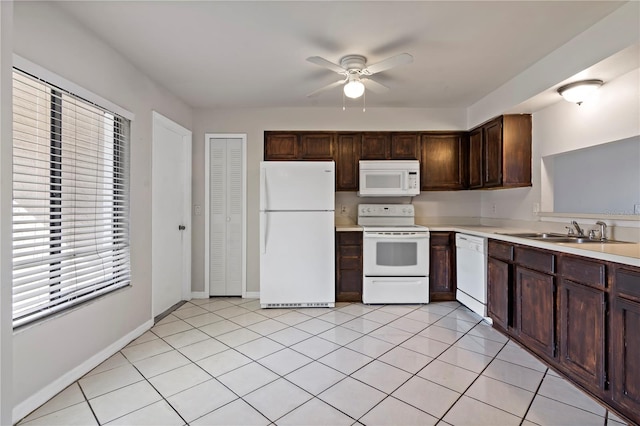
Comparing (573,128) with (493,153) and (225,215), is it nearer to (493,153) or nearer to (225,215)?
(493,153)

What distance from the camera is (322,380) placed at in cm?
211

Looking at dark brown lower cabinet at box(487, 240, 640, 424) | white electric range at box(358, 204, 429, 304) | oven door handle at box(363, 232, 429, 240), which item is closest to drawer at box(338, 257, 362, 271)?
white electric range at box(358, 204, 429, 304)

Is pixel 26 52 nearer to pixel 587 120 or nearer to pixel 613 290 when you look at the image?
pixel 613 290

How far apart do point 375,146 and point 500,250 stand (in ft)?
6.45

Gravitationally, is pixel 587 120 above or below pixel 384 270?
above

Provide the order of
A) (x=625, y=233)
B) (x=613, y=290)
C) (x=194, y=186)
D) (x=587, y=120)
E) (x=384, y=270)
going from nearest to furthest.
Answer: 1. (x=613, y=290)
2. (x=625, y=233)
3. (x=587, y=120)
4. (x=384, y=270)
5. (x=194, y=186)

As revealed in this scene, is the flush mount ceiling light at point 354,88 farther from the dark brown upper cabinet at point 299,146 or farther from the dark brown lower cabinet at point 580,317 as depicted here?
the dark brown lower cabinet at point 580,317

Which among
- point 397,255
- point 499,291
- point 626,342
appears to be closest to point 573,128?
point 499,291

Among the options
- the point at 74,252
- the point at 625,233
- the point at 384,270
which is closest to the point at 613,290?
the point at 625,233

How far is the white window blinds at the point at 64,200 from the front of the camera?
5.90 ft

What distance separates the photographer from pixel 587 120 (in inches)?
104

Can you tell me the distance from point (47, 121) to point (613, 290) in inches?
138

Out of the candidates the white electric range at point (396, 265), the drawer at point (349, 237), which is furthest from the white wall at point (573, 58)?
the drawer at point (349, 237)

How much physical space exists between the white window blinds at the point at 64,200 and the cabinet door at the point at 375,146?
104 inches
